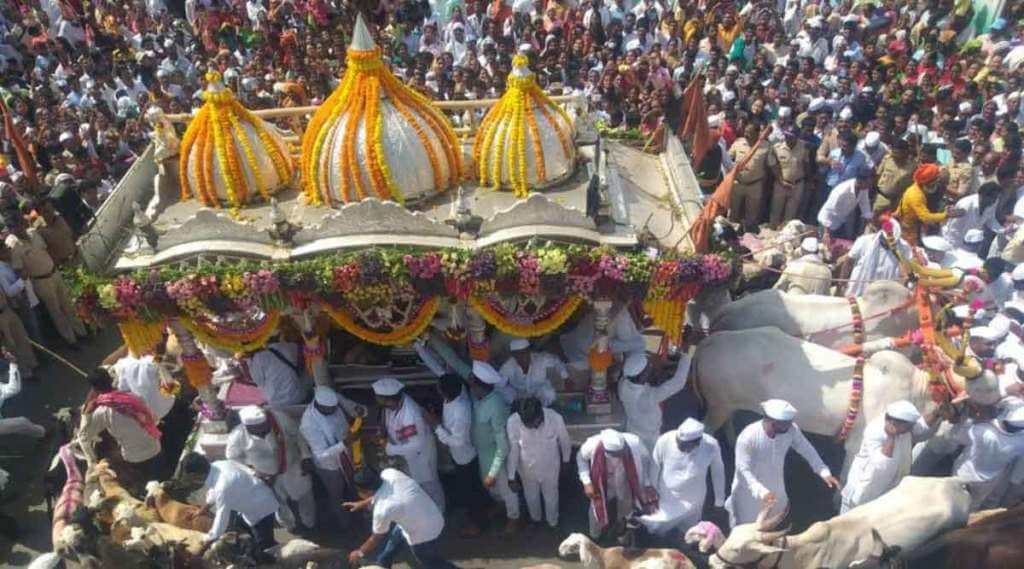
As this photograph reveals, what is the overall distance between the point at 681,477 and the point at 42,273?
7777 millimetres

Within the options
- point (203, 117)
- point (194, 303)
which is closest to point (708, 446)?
point (194, 303)

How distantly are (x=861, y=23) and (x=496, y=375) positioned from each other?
12.4 meters

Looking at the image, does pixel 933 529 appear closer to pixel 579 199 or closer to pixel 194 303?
pixel 579 199

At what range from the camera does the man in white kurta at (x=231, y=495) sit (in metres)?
6.58

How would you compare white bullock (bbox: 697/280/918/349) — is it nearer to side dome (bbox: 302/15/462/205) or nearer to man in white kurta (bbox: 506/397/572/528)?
man in white kurta (bbox: 506/397/572/528)

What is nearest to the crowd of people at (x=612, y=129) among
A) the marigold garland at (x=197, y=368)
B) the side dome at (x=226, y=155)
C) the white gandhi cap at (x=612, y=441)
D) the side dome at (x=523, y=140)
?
the white gandhi cap at (x=612, y=441)

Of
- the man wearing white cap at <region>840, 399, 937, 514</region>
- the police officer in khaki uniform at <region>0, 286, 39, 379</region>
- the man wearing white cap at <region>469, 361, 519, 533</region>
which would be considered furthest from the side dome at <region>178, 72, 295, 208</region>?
the man wearing white cap at <region>840, 399, 937, 514</region>

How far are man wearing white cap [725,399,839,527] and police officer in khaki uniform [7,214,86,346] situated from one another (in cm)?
790

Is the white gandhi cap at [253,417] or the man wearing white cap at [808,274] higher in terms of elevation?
the man wearing white cap at [808,274]

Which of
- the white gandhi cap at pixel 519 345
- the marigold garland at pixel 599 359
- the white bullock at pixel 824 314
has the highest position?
the white bullock at pixel 824 314

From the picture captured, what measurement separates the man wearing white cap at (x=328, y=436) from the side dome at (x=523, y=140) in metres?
2.58

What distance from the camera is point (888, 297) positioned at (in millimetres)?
8039

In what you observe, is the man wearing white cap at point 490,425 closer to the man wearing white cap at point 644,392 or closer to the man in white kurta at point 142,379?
the man wearing white cap at point 644,392

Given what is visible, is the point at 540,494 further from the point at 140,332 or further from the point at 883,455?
the point at 140,332
